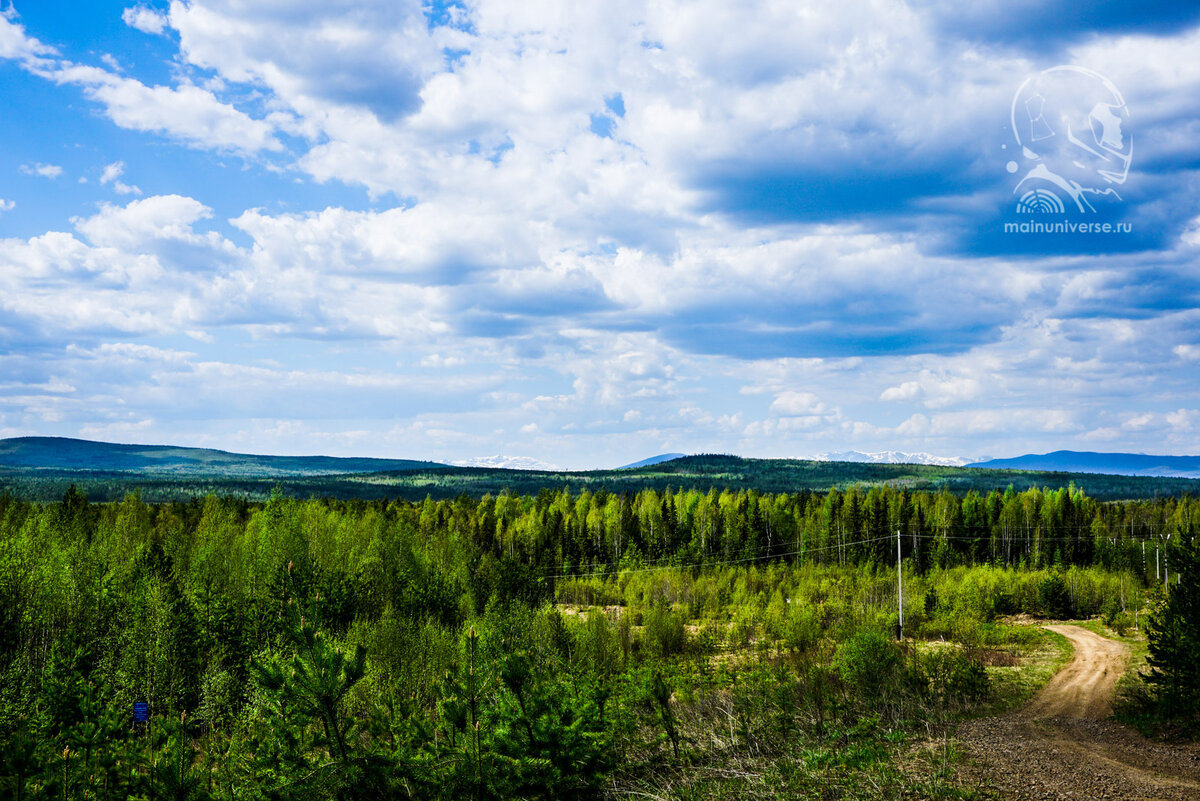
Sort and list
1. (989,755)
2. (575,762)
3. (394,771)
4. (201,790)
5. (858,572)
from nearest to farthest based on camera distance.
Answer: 1. (201,790)
2. (394,771)
3. (575,762)
4. (989,755)
5. (858,572)

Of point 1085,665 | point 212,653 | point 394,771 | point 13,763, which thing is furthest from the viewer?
point 1085,665

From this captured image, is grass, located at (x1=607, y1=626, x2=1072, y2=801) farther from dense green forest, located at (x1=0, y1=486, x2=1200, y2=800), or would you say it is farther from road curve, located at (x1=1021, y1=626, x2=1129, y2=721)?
road curve, located at (x1=1021, y1=626, x2=1129, y2=721)

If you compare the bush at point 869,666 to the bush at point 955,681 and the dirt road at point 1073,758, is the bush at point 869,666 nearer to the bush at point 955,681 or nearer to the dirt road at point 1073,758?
the bush at point 955,681

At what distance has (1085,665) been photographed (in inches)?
1672

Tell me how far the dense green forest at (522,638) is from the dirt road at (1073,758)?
5.33 ft

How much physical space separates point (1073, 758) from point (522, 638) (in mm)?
20151

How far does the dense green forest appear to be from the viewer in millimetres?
10402

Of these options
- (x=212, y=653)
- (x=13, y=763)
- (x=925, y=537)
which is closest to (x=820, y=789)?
(x=13, y=763)

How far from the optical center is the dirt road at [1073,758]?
620 inches

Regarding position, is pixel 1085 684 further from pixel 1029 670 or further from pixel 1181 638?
pixel 1181 638

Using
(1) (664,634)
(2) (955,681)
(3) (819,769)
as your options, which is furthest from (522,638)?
(1) (664,634)

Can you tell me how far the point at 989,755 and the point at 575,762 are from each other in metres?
12.0

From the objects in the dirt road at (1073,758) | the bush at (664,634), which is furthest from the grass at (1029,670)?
the bush at (664,634)

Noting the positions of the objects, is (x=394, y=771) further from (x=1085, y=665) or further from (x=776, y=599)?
(x=776, y=599)
